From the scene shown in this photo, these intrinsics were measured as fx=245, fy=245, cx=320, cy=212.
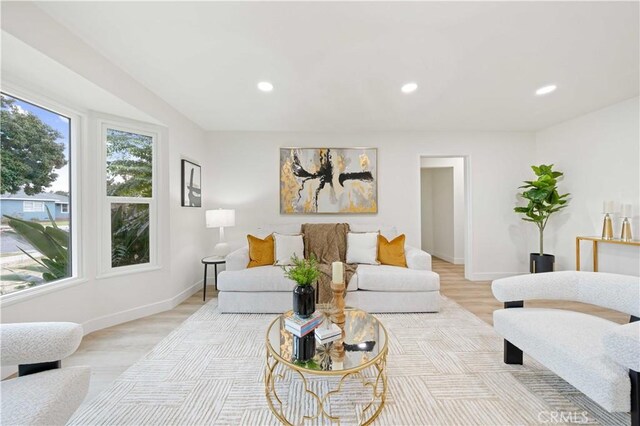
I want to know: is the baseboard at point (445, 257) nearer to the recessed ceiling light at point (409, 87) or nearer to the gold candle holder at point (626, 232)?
the gold candle holder at point (626, 232)

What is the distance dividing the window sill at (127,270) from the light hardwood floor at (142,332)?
50 centimetres

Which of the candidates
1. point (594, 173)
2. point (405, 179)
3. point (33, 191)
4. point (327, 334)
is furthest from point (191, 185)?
point (594, 173)

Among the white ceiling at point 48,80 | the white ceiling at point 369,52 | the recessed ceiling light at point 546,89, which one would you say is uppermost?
the recessed ceiling light at point 546,89

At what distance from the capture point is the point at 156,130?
9.28 feet

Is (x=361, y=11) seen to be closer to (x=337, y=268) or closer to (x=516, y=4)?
(x=516, y=4)

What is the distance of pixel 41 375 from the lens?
102cm

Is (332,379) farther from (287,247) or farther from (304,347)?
(287,247)

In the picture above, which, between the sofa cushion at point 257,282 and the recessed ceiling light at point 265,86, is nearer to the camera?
the recessed ceiling light at point 265,86

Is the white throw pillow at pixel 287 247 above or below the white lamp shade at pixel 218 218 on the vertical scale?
below

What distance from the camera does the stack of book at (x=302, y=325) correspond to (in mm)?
1438

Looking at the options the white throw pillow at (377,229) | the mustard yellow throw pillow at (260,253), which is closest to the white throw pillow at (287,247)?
the mustard yellow throw pillow at (260,253)

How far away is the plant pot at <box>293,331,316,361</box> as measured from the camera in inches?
52.1

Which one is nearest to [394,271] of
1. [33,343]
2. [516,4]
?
[516,4]

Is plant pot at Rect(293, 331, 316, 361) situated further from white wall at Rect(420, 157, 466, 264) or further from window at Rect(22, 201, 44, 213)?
white wall at Rect(420, 157, 466, 264)
